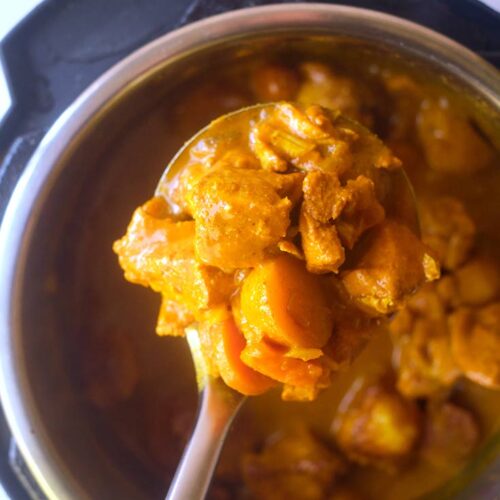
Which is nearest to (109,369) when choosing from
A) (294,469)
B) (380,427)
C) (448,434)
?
(294,469)

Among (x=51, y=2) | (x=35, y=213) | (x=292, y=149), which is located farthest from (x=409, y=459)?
(x=51, y=2)


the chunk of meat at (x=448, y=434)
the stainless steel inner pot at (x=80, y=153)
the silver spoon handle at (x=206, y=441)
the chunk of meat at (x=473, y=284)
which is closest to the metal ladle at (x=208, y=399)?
the silver spoon handle at (x=206, y=441)

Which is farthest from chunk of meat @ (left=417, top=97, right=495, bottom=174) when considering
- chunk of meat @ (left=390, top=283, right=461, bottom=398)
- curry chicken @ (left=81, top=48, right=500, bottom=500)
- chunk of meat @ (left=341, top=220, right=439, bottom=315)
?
chunk of meat @ (left=341, top=220, right=439, bottom=315)

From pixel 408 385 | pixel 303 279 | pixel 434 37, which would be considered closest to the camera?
pixel 303 279

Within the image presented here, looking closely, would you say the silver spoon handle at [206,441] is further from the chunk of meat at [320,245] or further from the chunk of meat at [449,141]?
the chunk of meat at [449,141]

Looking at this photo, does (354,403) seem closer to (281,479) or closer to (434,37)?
(281,479)

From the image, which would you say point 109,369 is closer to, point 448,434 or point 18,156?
point 18,156

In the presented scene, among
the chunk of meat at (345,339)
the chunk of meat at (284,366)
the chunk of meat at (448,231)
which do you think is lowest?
the chunk of meat at (284,366)
